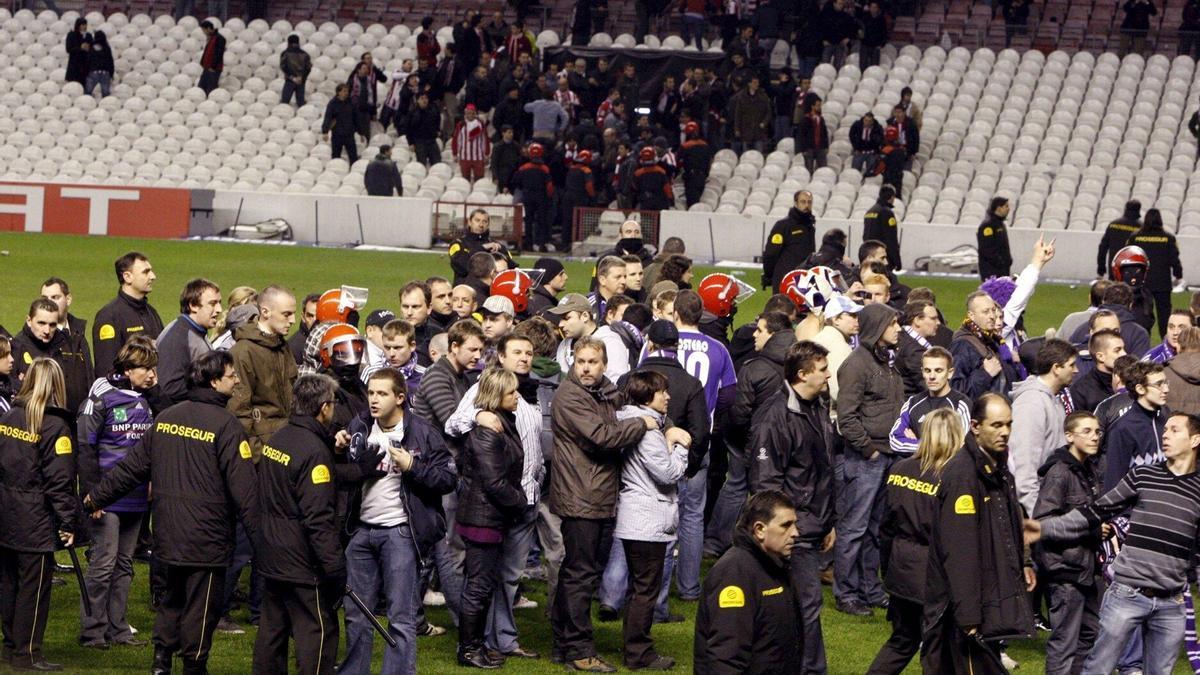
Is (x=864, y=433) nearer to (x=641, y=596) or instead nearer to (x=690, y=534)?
(x=690, y=534)

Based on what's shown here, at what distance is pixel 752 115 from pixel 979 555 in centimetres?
2232

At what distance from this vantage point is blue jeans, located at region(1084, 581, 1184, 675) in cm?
767

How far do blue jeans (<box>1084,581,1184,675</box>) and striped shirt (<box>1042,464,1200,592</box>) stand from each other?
0.07 meters

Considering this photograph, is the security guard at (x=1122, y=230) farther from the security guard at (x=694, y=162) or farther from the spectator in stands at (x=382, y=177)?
the spectator in stands at (x=382, y=177)

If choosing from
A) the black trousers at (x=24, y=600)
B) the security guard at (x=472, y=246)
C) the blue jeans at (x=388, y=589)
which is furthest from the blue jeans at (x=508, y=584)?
the security guard at (x=472, y=246)

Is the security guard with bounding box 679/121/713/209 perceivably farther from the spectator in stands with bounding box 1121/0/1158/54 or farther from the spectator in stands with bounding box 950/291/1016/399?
the spectator in stands with bounding box 950/291/1016/399

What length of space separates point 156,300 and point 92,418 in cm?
1194

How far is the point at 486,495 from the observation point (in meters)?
8.39

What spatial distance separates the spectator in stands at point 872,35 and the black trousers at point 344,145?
9877 mm

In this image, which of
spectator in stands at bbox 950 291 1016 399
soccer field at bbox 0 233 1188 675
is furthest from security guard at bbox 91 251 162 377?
spectator in stands at bbox 950 291 1016 399

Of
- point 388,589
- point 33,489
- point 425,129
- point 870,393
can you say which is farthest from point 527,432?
point 425,129

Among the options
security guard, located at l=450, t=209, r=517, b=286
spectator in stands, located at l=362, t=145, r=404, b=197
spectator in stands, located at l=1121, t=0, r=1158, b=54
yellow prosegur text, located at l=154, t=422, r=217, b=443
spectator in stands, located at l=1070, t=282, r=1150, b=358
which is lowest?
yellow prosegur text, located at l=154, t=422, r=217, b=443

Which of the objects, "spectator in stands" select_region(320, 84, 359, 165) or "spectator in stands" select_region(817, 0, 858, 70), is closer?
"spectator in stands" select_region(320, 84, 359, 165)

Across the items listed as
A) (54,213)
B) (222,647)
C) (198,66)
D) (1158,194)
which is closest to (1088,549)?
(222,647)
